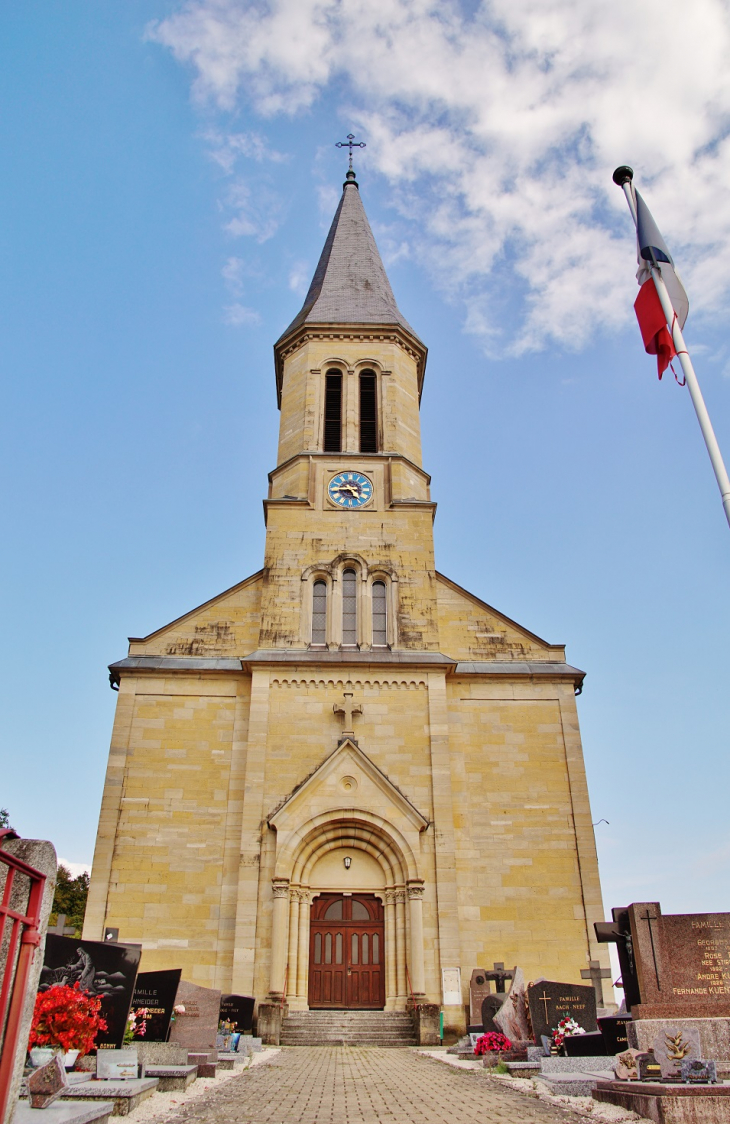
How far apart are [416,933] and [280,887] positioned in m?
3.21

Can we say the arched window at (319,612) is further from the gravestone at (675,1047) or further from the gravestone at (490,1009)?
the gravestone at (675,1047)

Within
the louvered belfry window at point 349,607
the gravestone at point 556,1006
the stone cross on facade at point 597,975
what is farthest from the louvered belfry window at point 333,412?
the gravestone at point 556,1006

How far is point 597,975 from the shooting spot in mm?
18375

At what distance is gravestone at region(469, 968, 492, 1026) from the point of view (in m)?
16.9

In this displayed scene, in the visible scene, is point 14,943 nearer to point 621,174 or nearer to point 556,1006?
point 556,1006

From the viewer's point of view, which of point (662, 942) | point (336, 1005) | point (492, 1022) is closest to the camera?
Answer: point (662, 942)

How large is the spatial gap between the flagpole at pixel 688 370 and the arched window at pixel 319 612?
13.0m

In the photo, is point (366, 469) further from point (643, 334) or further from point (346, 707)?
point (643, 334)

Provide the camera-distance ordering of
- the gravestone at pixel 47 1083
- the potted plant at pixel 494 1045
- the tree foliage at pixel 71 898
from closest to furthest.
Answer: the gravestone at pixel 47 1083 → the potted plant at pixel 494 1045 → the tree foliage at pixel 71 898

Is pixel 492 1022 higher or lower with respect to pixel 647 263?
lower

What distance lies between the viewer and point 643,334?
489 inches

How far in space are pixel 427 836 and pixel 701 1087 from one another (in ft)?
40.9

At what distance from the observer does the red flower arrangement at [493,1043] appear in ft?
41.3

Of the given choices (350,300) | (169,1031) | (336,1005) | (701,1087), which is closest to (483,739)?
(336,1005)
